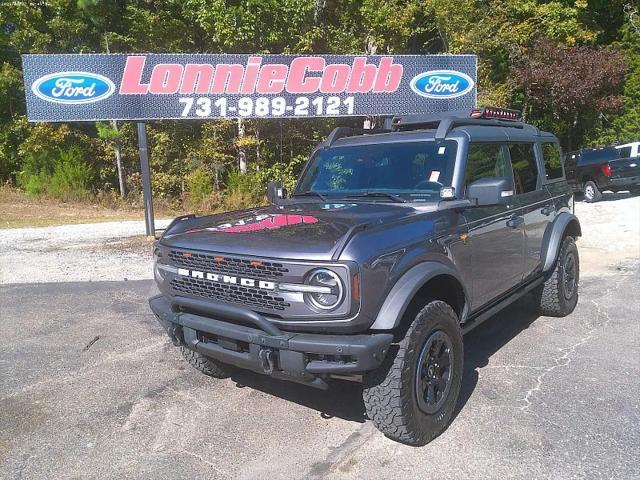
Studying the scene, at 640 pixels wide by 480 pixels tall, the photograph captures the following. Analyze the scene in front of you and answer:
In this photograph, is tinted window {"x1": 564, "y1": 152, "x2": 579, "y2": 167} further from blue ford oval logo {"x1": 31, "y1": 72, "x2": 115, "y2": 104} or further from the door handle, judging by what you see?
the door handle

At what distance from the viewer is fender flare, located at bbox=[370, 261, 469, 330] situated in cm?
296

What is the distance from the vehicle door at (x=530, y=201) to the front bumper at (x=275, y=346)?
2.42 m

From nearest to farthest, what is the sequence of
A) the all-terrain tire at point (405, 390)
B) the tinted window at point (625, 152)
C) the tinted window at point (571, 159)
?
the all-terrain tire at point (405, 390)
the tinted window at point (625, 152)
the tinted window at point (571, 159)

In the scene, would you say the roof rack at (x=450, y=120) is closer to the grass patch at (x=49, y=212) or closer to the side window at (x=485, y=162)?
the side window at (x=485, y=162)

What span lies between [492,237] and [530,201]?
1033 millimetres

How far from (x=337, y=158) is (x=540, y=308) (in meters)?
2.84

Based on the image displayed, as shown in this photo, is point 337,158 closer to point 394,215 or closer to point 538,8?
point 394,215

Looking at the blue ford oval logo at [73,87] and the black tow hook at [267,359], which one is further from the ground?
the blue ford oval logo at [73,87]

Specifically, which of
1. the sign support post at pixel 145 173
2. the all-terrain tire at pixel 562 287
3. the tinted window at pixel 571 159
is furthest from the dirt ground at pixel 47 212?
the tinted window at pixel 571 159

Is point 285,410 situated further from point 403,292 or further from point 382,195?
point 382,195

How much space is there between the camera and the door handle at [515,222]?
4501 millimetres

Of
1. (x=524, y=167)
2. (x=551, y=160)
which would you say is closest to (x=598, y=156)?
(x=551, y=160)

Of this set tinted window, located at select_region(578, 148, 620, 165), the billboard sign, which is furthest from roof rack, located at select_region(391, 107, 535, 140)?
tinted window, located at select_region(578, 148, 620, 165)

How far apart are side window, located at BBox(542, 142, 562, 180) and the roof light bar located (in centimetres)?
43
